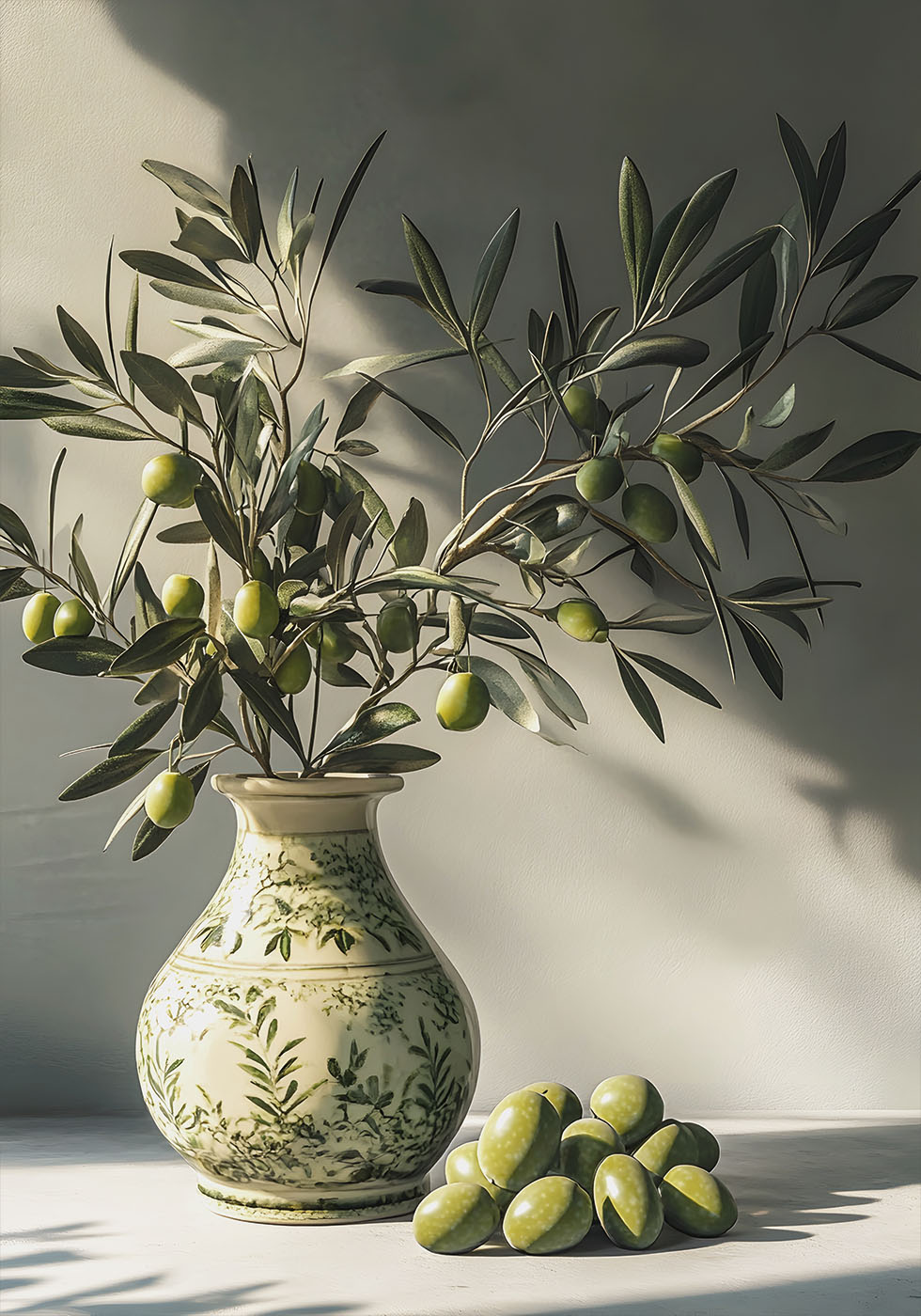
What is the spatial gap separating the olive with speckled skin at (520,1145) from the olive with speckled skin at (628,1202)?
0.14ft

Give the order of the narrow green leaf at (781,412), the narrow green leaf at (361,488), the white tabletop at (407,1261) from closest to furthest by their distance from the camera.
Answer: the white tabletop at (407,1261), the narrow green leaf at (781,412), the narrow green leaf at (361,488)

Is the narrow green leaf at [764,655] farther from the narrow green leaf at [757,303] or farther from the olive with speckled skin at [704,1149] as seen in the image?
the olive with speckled skin at [704,1149]

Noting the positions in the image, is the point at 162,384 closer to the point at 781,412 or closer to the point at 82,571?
the point at 82,571

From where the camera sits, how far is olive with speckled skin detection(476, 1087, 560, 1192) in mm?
915

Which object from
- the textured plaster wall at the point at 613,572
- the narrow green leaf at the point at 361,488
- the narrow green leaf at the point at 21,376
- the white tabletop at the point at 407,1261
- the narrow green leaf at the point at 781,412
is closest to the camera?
the white tabletop at the point at 407,1261

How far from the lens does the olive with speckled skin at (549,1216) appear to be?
2.95ft

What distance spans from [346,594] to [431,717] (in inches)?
18.3

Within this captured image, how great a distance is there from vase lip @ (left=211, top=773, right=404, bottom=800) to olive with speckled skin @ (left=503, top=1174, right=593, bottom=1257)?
1.05ft

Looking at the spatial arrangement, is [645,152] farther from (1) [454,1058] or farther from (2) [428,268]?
(1) [454,1058]

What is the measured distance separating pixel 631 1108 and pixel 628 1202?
129 millimetres

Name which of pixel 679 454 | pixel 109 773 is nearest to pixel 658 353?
pixel 679 454

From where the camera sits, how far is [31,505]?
4.46 feet

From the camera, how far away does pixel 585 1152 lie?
0.95 metres

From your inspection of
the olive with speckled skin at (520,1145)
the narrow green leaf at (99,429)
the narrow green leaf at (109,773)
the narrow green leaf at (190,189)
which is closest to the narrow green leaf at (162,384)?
the narrow green leaf at (99,429)
